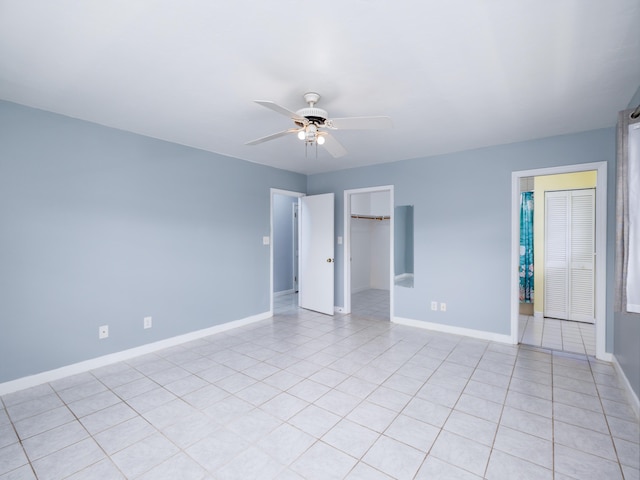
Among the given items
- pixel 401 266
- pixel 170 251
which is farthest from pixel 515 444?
pixel 170 251

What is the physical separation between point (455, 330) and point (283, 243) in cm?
384

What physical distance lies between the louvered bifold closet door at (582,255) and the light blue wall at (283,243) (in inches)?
193

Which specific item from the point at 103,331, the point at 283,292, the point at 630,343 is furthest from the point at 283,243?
the point at 630,343

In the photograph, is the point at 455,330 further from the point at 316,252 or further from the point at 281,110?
the point at 281,110

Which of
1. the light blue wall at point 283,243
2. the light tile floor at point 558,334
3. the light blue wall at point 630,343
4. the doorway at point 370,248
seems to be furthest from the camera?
the doorway at point 370,248

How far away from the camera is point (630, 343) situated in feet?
8.29

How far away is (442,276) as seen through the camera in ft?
13.9

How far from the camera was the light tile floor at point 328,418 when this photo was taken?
178 cm

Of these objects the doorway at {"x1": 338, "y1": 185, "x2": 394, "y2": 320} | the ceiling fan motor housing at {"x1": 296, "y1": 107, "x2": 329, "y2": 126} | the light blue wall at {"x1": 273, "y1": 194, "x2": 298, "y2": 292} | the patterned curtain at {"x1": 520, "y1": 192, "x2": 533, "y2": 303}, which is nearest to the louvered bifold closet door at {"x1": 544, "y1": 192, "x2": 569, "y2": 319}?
the patterned curtain at {"x1": 520, "y1": 192, "x2": 533, "y2": 303}

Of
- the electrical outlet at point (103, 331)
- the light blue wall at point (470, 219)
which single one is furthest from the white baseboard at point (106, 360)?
the light blue wall at point (470, 219)

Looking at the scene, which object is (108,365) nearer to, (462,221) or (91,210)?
(91,210)

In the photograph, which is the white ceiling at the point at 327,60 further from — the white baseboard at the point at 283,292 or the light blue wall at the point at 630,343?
the white baseboard at the point at 283,292

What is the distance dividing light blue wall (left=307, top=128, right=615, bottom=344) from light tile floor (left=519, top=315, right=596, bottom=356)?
1.44 feet

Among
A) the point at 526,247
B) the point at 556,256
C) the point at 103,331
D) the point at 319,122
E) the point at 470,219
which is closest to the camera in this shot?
the point at 319,122
